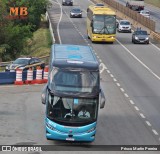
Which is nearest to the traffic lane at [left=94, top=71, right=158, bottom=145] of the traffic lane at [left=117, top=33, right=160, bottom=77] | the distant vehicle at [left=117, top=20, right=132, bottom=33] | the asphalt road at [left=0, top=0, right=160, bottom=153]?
the asphalt road at [left=0, top=0, right=160, bottom=153]

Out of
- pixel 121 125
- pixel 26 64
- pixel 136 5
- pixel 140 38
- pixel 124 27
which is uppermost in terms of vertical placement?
pixel 121 125

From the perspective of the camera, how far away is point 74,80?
21.8m

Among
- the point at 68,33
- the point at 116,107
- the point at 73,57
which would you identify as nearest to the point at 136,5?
the point at 68,33

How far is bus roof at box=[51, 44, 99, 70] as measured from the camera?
22.2 m

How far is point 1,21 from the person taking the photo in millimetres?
58344

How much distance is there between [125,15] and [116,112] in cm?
5533

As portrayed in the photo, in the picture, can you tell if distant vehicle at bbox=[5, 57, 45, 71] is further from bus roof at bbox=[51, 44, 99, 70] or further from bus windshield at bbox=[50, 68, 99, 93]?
bus windshield at bbox=[50, 68, 99, 93]

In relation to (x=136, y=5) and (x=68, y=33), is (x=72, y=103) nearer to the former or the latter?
(x=68, y=33)

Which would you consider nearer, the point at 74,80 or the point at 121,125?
the point at 74,80

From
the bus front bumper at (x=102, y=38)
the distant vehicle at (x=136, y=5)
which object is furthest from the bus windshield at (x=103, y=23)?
the distant vehicle at (x=136, y=5)

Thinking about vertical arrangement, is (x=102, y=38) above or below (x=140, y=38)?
above

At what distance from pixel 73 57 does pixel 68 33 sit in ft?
137

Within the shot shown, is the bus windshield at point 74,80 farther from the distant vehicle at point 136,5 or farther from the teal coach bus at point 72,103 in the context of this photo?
the distant vehicle at point 136,5

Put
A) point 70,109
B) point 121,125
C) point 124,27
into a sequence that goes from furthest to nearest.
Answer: point 124,27 → point 121,125 → point 70,109
